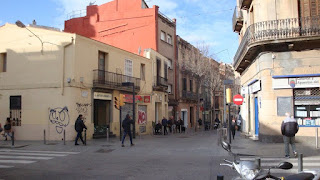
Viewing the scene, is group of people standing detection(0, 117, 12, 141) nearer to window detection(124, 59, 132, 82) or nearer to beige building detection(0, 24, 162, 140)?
beige building detection(0, 24, 162, 140)

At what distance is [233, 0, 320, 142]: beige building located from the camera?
1523 centimetres

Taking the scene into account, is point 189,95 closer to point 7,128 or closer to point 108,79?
point 108,79

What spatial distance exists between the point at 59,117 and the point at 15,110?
3.48 meters

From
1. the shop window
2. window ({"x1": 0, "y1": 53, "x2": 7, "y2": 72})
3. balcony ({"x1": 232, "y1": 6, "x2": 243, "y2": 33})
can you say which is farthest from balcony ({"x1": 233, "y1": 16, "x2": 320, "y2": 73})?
window ({"x1": 0, "y1": 53, "x2": 7, "y2": 72})

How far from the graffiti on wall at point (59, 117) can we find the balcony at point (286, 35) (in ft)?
36.9

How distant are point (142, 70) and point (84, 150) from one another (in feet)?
45.8

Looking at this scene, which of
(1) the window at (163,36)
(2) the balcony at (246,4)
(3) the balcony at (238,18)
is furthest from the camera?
(1) the window at (163,36)

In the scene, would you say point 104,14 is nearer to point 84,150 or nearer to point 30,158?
point 84,150

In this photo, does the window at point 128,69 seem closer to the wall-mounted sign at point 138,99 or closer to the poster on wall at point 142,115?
the wall-mounted sign at point 138,99

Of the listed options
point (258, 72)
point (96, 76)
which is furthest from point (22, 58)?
point (258, 72)

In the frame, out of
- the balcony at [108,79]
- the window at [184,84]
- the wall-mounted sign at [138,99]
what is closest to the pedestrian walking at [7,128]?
the balcony at [108,79]

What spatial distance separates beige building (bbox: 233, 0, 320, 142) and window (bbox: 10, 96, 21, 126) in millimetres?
14736

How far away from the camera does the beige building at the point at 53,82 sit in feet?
63.5

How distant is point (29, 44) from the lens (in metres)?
20.5
